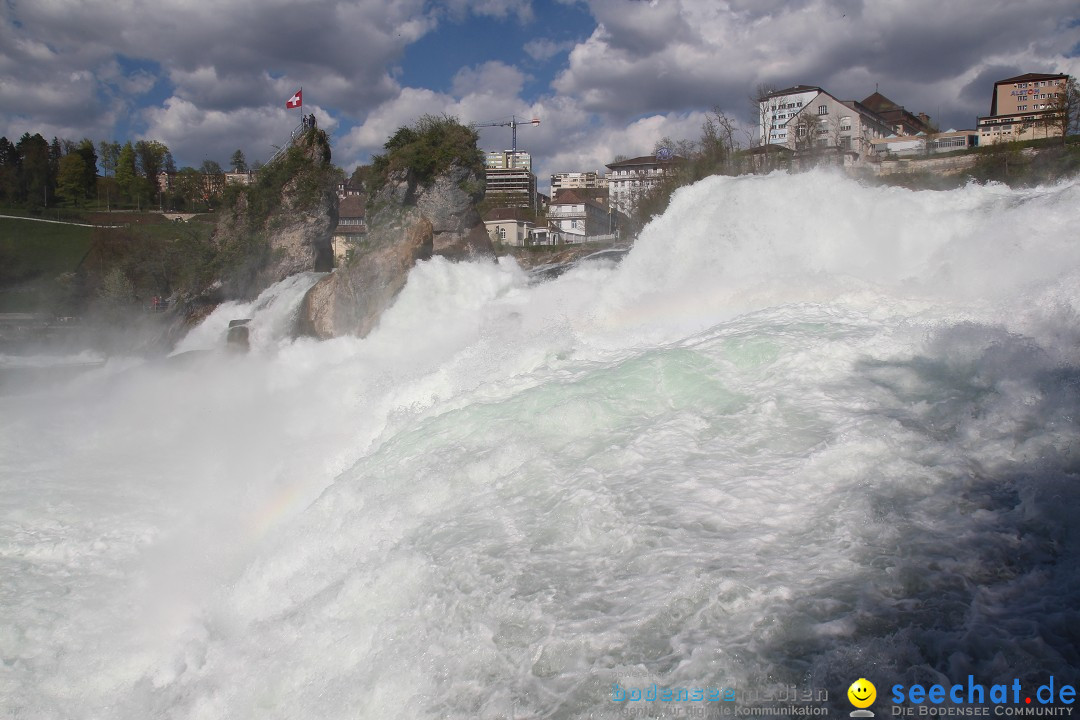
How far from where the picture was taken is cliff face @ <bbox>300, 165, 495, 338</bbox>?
15906mm

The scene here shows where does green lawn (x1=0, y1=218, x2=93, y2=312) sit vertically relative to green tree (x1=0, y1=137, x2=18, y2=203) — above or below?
below

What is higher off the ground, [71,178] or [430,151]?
[71,178]

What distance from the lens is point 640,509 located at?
4.72 m

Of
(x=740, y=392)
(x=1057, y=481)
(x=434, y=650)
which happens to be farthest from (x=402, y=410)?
(x=1057, y=481)

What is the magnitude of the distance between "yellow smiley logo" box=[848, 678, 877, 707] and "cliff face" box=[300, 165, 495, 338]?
13.6 metres

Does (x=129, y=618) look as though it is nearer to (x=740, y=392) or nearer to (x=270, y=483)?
(x=270, y=483)

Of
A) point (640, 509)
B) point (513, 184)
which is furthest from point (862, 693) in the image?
point (513, 184)

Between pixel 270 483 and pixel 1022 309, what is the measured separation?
27.0 ft

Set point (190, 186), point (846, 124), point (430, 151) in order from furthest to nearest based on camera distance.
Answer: point (190, 186) → point (846, 124) → point (430, 151)

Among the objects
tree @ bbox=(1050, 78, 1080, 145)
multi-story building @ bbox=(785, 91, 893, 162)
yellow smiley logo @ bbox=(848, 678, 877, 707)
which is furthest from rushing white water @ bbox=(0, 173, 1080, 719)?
multi-story building @ bbox=(785, 91, 893, 162)

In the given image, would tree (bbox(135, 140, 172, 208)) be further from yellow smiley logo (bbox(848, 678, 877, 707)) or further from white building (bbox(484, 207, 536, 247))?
yellow smiley logo (bbox(848, 678, 877, 707))

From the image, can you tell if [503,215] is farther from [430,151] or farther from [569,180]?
[569,180]

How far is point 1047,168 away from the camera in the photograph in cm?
2698

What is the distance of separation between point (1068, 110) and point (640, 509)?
120 feet
